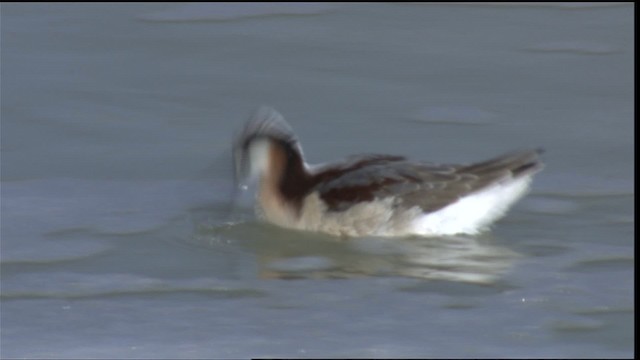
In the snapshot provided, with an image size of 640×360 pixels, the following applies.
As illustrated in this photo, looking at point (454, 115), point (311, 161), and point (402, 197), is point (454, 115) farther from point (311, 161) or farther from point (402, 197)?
point (402, 197)

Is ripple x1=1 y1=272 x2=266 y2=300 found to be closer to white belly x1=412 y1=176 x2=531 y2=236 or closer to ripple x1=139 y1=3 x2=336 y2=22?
white belly x1=412 y1=176 x2=531 y2=236

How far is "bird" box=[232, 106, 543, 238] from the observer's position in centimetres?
1077

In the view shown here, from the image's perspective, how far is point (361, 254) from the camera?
10461 mm

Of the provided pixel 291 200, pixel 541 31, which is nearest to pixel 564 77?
pixel 541 31

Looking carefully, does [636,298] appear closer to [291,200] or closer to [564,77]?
[291,200]

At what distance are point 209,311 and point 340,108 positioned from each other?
12.8ft

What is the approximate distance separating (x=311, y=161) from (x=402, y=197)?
1.32m

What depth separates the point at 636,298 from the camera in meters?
9.16

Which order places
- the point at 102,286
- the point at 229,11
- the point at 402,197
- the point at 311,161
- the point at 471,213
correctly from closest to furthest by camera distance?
1. the point at 102,286
2. the point at 471,213
3. the point at 402,197
4. the point at 311,161
5. the point at 229,11

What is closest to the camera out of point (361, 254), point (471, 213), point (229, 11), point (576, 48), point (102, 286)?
point (102, 286)

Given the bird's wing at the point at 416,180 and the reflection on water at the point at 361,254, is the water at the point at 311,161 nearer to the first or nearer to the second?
the reflection on water at the point at 361,254

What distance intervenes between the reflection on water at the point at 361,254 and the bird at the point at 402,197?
8cm

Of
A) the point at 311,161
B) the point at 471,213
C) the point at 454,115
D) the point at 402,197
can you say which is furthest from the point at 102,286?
the point at 454,115

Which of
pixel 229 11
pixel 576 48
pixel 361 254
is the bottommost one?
pixel 361 254
